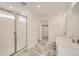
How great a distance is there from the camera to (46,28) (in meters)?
6.65

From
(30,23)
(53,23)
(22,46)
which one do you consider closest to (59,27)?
(53,23)

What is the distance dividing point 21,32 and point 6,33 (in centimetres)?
130

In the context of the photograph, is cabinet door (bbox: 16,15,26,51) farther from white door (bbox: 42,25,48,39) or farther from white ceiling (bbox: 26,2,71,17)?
white door (bbox: 42,25,48,39)

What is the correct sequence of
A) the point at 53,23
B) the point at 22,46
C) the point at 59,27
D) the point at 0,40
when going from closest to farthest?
1. the point at 0,40
2. the point at 22,46
3. the point at 59,27
4. the point at 53,23

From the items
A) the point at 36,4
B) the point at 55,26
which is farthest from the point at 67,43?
the point at 55,26

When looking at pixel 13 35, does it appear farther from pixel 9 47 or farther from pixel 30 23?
pixel 30 23

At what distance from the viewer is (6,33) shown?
142 inches

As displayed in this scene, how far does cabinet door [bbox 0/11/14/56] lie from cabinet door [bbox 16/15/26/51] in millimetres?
547

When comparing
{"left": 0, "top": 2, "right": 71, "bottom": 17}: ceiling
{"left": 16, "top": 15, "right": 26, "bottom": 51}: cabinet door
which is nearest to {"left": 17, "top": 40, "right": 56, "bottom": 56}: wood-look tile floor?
{"left": 16, "top": 15, "right": 26, "bottom": 51}: cabinet door

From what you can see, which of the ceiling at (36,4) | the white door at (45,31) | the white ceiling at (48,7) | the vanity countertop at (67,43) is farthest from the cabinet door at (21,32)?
the vanity countertop at (67,43)

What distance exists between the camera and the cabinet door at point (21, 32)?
14.9 feet

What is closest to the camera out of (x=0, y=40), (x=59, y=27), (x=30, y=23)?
(x=0, y=40)

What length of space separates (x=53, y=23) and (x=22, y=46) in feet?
8.91

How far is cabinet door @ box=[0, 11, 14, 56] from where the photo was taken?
3.36m
